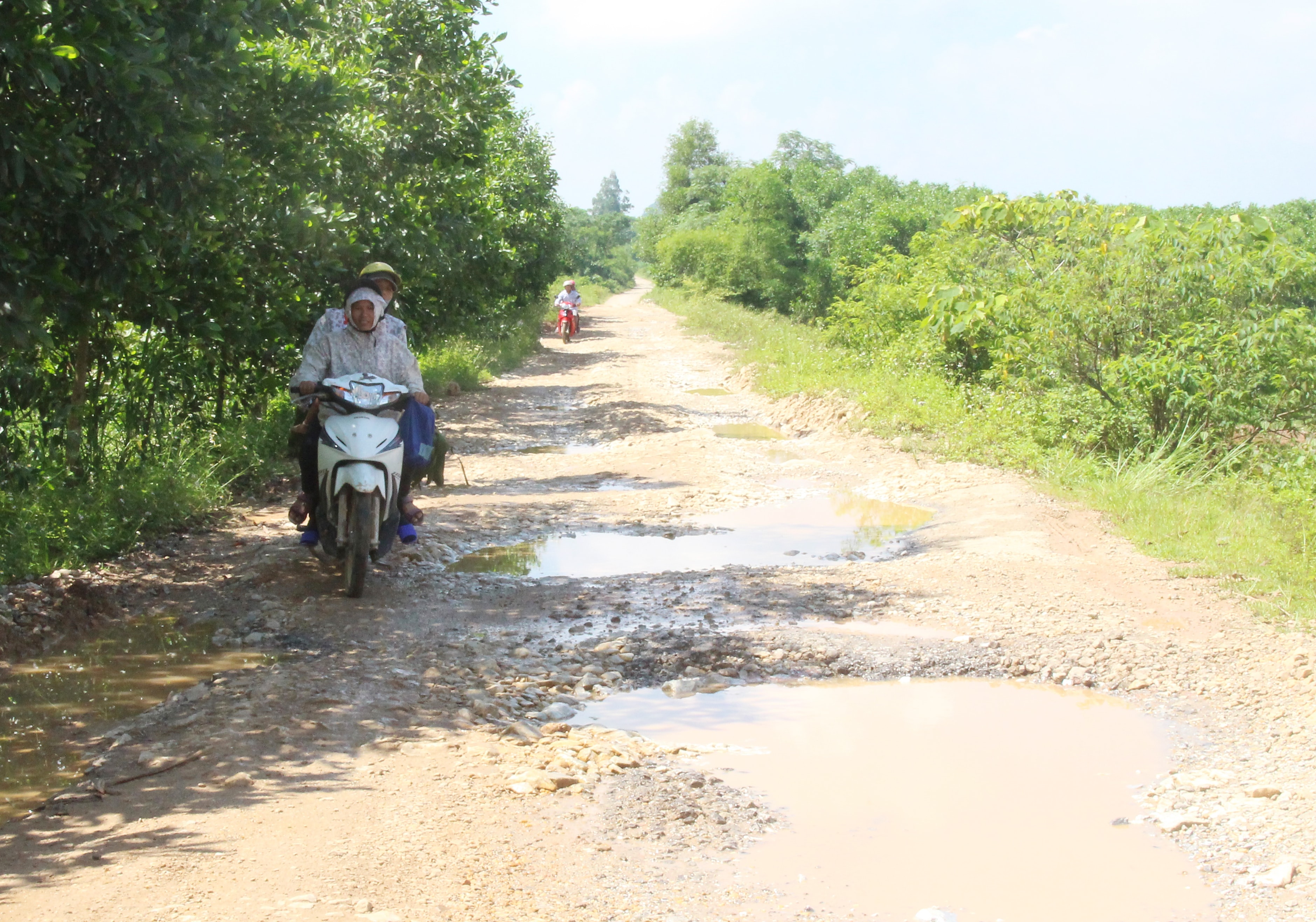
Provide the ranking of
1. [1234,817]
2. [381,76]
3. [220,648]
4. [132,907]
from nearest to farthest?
[132,907], [1234,817], [220,648], [381,76]

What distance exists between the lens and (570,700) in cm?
457

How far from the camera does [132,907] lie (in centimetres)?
279

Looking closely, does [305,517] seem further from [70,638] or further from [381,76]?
[381,76]

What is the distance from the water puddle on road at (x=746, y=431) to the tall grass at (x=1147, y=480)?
1.00 metres

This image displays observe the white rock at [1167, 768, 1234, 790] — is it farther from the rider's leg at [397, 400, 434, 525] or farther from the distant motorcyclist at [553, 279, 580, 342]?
the distant motorcyclist at [553, 279, 580, 342]

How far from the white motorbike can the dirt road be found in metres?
0.29

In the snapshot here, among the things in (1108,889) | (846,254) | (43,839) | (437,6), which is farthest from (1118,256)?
(846,254)

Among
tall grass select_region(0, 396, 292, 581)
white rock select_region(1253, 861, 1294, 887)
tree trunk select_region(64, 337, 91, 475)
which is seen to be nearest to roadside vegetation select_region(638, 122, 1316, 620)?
white rock select_region(1253, 861, 1294, 887)

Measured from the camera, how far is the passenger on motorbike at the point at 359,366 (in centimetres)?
612

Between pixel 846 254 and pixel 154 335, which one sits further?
pixel 846 254

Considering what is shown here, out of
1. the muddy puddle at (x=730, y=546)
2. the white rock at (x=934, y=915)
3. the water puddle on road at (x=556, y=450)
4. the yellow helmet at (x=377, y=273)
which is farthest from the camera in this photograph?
the water puddle on road at (x=556, y=450)

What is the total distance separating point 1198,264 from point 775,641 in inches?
272

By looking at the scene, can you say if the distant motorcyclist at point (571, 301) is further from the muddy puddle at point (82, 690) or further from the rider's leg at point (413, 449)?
the muddy puddle at point (82, 690)

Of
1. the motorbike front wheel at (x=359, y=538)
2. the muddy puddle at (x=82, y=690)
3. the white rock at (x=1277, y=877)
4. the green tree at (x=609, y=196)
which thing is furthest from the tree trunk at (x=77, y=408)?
the green tree at (x=609, y=196)
